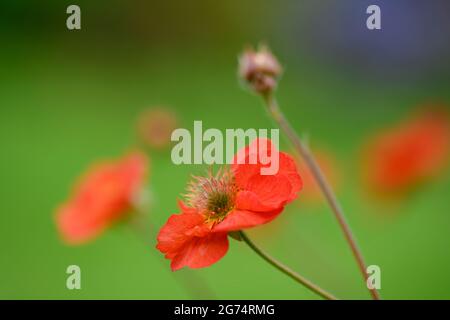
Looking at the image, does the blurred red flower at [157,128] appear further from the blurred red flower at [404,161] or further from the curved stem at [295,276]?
the curved stem at [295,276]

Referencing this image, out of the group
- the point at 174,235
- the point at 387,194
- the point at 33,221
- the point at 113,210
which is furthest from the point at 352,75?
the point at 174,235

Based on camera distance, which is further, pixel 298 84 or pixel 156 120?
pixel 298 84

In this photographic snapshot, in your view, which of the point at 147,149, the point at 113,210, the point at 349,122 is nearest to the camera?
the point at 113,210

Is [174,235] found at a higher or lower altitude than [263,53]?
lower

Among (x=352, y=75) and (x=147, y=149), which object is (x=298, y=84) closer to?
(x=352, y=75)

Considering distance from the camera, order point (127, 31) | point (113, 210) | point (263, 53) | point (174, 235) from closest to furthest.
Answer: point (174, 235) < point (263, 53) < point (113, 210) < point (127, 31)

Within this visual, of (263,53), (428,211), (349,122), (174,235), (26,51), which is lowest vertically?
(174,235)
